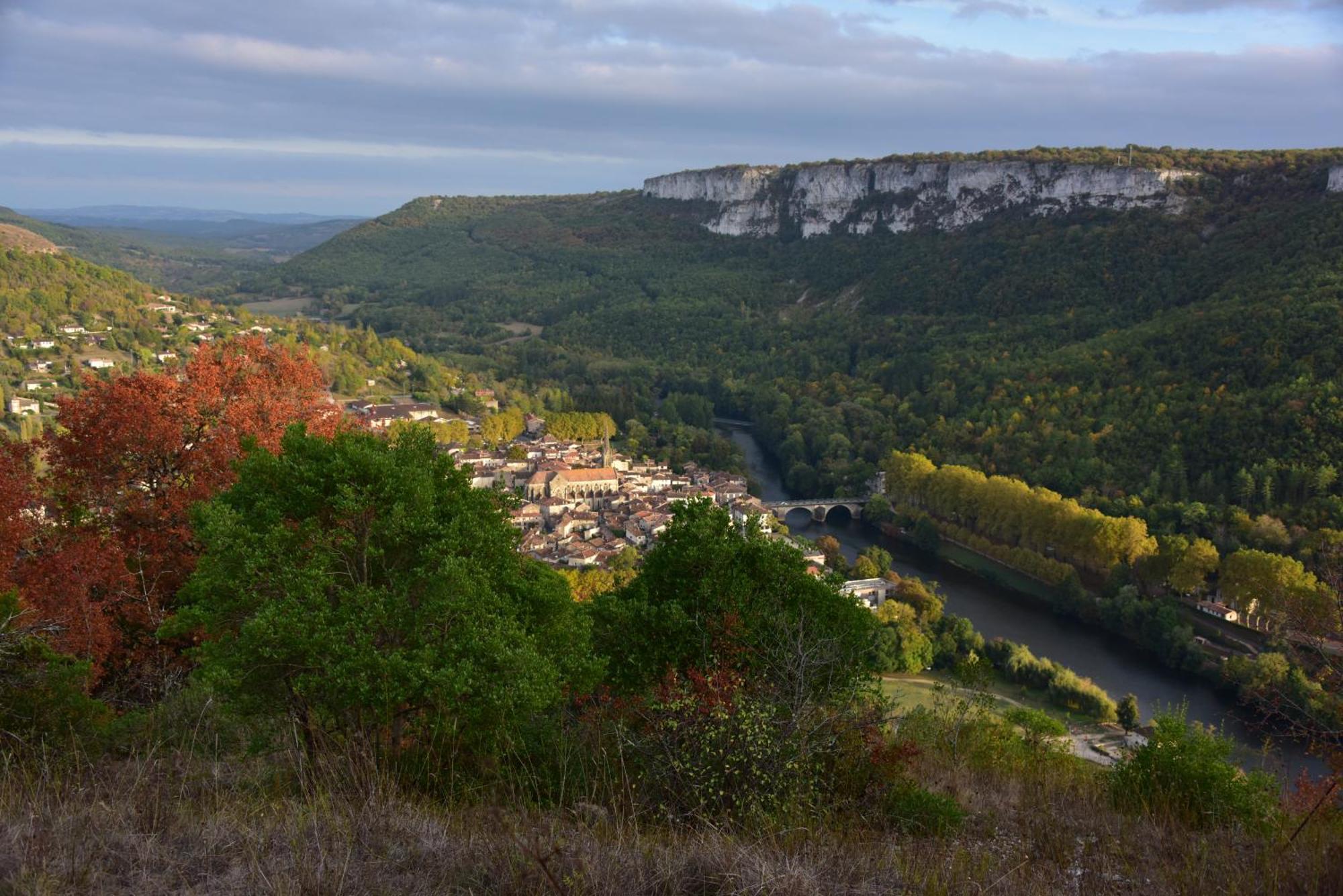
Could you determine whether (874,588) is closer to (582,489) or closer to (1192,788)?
(582,489)

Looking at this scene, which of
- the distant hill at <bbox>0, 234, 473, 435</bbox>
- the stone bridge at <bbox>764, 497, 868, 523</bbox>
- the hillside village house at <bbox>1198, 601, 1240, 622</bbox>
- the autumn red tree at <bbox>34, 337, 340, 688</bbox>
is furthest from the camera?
the distant hill at <bbox>0, 234, 473, 435</bbox>

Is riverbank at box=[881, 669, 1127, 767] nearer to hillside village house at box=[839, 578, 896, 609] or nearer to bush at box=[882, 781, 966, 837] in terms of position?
hillside village house at box=[839, 578, 896, 609]

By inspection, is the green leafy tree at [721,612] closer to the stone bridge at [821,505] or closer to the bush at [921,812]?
the bush at [921,812]

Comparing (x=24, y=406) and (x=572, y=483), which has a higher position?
(x=24, y=406)

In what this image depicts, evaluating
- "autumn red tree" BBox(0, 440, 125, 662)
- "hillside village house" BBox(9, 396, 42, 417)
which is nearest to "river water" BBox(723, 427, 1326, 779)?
"autumn red tree" BBox(0, 440, 125, 662)

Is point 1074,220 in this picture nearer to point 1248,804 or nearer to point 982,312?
point 982,312

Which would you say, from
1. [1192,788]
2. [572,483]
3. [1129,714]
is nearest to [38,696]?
[1192,788]
